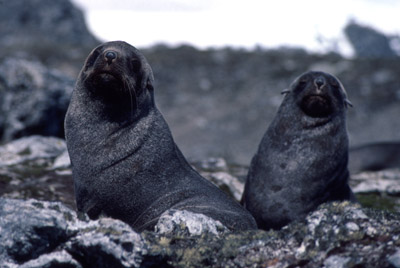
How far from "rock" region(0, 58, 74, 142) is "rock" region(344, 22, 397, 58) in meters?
34.8

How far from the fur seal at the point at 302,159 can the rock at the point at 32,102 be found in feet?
23.7

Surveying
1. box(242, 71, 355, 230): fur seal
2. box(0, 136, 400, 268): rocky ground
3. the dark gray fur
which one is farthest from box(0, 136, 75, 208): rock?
the dark gray fur

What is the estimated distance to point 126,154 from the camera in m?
7.28

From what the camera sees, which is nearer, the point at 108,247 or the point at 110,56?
the point at 108,247

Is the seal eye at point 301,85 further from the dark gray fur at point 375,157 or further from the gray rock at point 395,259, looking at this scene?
the dark gray fur at point 375,157

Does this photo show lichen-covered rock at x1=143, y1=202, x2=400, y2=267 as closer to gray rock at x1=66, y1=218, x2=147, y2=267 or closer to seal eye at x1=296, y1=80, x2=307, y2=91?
gray rock at x1=66, y1=218, x2=147, y2=267

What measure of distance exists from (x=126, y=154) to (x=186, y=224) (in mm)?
1455

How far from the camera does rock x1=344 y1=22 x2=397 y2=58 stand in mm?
48281

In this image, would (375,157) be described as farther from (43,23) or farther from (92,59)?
(43,23)

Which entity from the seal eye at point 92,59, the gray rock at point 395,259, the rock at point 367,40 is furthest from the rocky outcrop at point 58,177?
the rock at point 367,40

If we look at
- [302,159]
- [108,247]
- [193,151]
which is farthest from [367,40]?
[108,247]

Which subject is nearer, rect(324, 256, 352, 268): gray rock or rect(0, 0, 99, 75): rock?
rect(324, 256, 352, 268): gray rock

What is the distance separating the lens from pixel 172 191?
7371 mm

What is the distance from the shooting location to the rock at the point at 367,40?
48.3 metres
